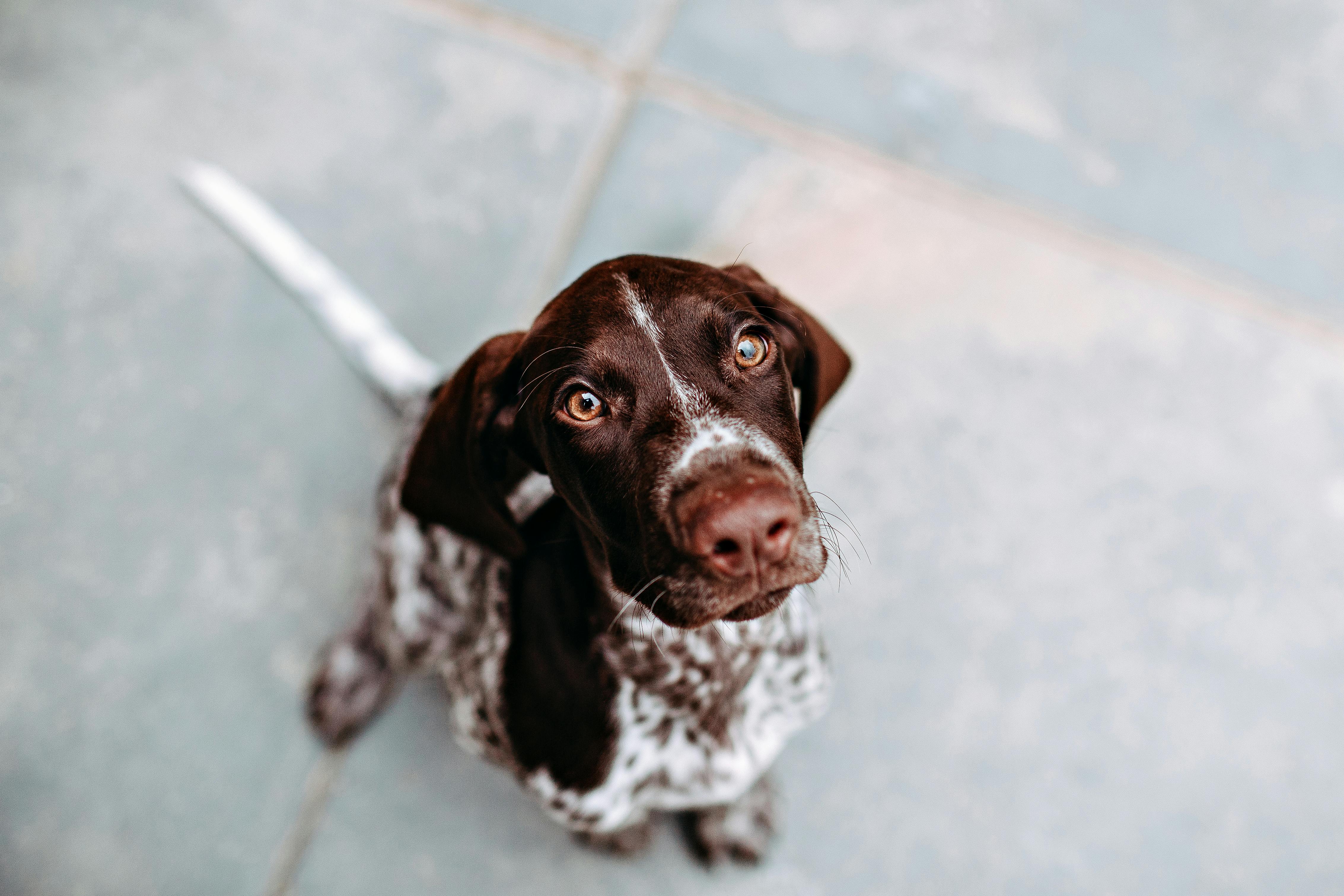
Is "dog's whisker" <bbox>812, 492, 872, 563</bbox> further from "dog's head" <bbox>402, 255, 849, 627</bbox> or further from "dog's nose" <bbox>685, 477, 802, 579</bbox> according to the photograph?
"dog's nose" <bbox>685, 477, 802, 579</bbox>

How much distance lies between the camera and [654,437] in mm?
1712

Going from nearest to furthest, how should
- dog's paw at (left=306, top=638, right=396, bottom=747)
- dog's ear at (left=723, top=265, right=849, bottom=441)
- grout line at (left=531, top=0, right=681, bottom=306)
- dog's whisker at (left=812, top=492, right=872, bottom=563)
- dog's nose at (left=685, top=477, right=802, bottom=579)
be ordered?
dog's nose at (left=685, top=477, right=802, bottom=579)
dog's ear at (left=723, top=265, right=849, bottom=441)
dog's paw at (left=306, top=638, right=396, bottom=747)
dog's whisker at (left=812, top=492, right=872, bottom=563)
grout line at (left=531, top=0, right=681, bottom=306)

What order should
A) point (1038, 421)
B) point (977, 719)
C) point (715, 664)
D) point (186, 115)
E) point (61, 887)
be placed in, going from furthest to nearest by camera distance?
point (186, 115) → point (1038, 421) → point (977, 719) → point (61, 887) → point (715, 664)

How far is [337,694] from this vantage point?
9.86 ft

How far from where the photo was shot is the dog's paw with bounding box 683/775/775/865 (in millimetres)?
2879

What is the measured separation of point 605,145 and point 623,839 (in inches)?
104

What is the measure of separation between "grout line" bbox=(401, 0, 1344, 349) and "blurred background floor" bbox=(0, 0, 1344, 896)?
2 cm

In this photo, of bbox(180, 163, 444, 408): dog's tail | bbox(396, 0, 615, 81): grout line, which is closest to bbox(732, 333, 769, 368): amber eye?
bbox(180, 163, 444, 408): dog's tail

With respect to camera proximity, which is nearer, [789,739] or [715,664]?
[715,664]

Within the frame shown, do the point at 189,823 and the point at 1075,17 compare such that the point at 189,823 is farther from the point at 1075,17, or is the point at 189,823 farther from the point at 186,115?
the point at 1075,17

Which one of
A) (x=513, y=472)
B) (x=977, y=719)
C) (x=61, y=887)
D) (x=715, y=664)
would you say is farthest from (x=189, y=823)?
(x=977, y=719)

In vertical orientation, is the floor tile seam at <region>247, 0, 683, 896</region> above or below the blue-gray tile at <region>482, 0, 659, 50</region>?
below

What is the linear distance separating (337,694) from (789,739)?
5.05 feet

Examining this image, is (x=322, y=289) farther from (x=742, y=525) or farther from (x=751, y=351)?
(x=742, y=525)
